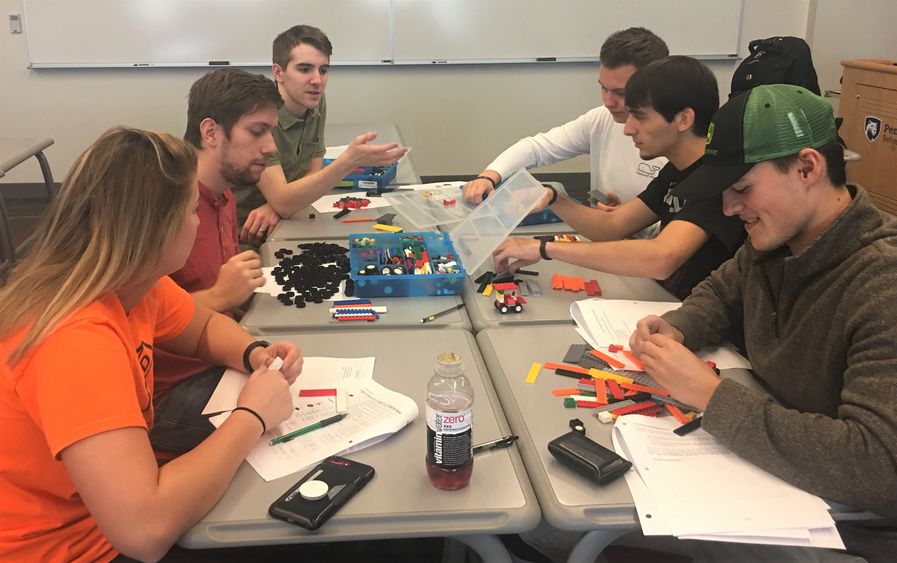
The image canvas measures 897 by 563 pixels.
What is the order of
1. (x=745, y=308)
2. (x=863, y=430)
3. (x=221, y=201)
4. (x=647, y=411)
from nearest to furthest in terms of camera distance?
(x=863, y=430)
(x=647, y=411)
(x=745, y=308)
(x=221, y=201)

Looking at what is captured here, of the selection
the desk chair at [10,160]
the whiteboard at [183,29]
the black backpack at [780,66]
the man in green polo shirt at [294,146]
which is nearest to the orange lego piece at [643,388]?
the man in green polo shirt at [294,146]

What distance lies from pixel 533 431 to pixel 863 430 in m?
0.54

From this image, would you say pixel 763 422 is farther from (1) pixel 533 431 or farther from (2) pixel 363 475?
(2) pixel 363 475

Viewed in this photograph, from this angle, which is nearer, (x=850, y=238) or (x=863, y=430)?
(x=863, y=430)

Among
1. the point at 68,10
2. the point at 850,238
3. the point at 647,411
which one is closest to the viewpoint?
the point at 850,238

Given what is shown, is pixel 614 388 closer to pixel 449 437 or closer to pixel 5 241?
pixel 449 437

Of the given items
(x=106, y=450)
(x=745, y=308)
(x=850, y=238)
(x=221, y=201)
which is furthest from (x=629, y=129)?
(x=106, y=450)

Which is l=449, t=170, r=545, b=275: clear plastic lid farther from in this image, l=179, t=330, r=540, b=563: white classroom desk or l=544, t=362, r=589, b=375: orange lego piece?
l=179, t=330, r=540, b=563: white classroom desk

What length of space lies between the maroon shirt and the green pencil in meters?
0.44

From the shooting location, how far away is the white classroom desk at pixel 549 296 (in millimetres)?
1892

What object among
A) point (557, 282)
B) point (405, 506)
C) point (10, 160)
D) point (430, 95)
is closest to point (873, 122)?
point (430, 95)

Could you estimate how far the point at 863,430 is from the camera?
1.17 m

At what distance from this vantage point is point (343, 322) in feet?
6.15

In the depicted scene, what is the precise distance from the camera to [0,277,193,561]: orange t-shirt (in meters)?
1.08
